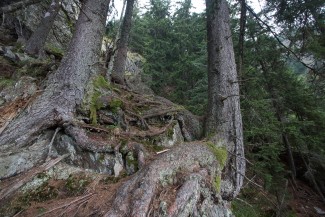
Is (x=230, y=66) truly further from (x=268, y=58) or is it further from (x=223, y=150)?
(x=268, y=58)

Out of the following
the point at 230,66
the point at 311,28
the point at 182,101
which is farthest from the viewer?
the point at 182,101

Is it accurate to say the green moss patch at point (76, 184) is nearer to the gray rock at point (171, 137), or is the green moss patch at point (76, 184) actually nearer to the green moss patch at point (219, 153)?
the gray rock at point (171, 137)

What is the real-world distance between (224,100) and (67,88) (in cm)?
268

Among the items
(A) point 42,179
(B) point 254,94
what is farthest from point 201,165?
(B) point 254,94

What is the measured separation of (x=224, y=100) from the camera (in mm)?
4777

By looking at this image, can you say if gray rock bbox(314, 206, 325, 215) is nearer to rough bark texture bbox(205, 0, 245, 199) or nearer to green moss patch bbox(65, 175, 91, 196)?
rough bark texture bbox(205, 0, 245, 199)

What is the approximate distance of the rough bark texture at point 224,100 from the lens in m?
4.44

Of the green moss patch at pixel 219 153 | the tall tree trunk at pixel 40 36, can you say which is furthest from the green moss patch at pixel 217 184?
the tall tree trunk at pixel 40 36

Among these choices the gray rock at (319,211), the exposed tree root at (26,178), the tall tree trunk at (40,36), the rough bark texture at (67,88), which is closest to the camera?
the exposed tree root at (26,178)

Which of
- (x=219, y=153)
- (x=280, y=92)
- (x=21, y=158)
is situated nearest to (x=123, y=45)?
(x=280, y=92)

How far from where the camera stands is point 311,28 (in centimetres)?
724

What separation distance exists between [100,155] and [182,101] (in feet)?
39.9

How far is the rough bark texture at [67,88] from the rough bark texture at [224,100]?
7.30ft

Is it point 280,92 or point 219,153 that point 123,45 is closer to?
point 280,92
